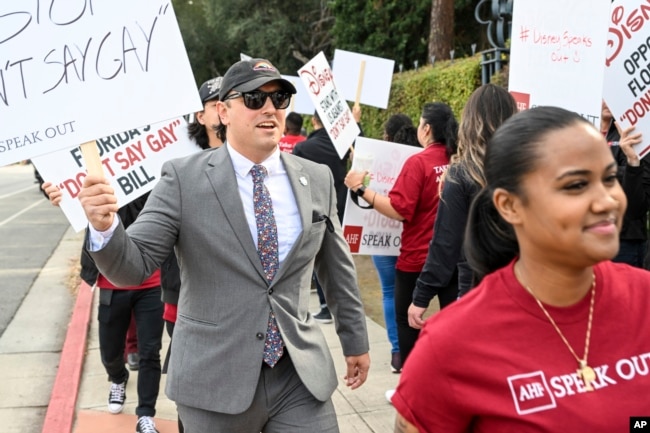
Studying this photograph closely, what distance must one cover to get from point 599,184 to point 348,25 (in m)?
21.9

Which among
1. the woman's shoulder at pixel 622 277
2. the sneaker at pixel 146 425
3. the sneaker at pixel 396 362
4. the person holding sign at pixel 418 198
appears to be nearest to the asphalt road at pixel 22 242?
the sneaker at pixel 146 425

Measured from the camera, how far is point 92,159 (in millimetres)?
2852

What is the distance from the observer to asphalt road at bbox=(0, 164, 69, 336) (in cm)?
1041

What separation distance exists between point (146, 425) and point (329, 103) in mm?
2838

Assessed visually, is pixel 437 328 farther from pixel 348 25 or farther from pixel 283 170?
pixel 348 25

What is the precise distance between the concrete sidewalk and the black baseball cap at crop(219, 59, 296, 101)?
8.96 ft

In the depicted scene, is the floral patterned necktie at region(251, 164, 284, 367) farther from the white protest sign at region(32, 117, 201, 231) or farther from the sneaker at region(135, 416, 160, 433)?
the sneaker at region(135, 416, 160, 433)

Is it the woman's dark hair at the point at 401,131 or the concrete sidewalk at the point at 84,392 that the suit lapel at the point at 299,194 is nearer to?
the concrete sidewalk at the point at 84,392

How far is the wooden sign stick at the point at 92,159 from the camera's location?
9.09ft

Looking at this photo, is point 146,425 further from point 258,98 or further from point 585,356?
point 585,356

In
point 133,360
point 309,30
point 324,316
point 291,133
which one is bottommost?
point 324,316

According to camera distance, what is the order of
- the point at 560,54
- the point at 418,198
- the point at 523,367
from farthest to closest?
the point at 418,198 < the point at 560,54 < the point at 523,367

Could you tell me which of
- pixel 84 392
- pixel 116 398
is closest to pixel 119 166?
pixel 116 398

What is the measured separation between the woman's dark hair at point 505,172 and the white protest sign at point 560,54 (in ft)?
7.57
